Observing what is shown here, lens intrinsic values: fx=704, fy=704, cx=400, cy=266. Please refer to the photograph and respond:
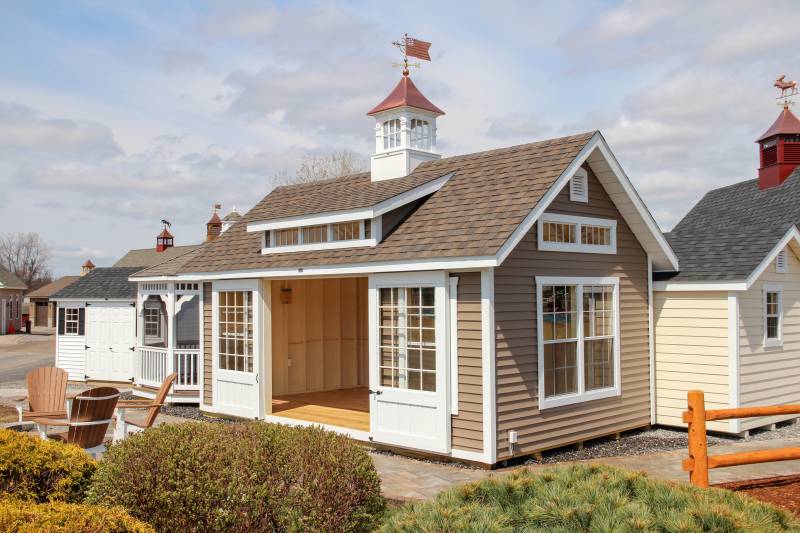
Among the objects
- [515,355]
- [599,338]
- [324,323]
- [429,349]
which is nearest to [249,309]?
[324,323]

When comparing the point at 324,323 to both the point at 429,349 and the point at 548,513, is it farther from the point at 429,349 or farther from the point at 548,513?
the point at 548,513

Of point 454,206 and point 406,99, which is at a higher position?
point 406,99

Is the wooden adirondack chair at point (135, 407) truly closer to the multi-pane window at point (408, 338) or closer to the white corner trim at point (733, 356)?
the multi-pane window at point (408, 338)

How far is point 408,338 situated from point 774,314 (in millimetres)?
6615

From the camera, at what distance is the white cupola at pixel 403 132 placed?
42.4 ft

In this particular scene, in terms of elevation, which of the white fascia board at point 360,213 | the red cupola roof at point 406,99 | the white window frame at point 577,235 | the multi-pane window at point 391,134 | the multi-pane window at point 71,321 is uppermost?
the red cupola roof at point 406,99

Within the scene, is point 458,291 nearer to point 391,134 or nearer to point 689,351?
point 689,351

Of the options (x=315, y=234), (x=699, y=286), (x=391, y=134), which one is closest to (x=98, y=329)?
(x=315, y=234)

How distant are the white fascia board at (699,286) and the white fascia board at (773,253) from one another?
0.53 ft

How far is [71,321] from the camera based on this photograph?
20641mm

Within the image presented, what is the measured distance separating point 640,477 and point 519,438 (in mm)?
4895

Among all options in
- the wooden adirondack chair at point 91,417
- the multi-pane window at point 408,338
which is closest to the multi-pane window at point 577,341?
the multi-pane window at point 408,338

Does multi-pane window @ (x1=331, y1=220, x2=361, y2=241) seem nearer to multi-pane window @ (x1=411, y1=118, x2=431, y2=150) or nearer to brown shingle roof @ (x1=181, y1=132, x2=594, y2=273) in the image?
brown shingle roof @ (x1=181, y1=132, x2=594, y2=273)

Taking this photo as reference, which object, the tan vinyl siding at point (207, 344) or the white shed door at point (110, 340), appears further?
the white shed door at point (110, 340)
